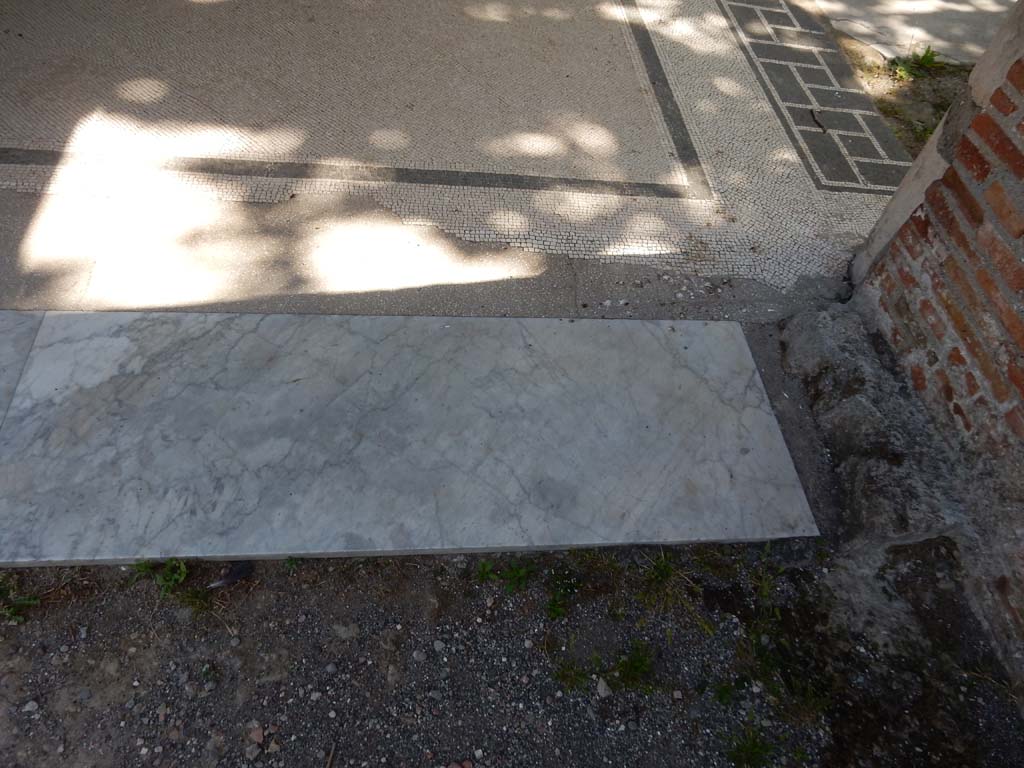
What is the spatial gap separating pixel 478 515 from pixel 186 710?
996 mm

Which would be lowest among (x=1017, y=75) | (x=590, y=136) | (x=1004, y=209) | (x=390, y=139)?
(x=390, y=139)

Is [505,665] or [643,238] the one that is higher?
[643,238]

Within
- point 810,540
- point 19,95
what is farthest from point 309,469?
point 19,95

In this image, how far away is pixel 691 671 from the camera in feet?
6.58

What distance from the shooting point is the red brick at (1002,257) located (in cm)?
202

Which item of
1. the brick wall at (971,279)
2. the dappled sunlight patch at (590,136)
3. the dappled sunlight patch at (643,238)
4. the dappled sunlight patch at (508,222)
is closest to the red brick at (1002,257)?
the brick wall at (971,279)

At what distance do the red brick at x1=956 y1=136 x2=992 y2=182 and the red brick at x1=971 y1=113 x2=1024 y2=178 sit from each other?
0.04m

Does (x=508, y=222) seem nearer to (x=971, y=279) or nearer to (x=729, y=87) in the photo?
(x=971, y=279)

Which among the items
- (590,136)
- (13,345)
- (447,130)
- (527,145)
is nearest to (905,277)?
(590,136)

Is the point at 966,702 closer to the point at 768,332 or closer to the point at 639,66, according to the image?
the point at 768,332

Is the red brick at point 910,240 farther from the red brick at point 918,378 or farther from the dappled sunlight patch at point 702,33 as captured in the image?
the dappled sunlight patch at point 702,33

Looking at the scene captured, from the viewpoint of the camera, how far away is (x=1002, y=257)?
2.07m

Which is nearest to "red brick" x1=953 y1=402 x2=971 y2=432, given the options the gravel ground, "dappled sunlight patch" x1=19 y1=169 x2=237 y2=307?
the gravel ground

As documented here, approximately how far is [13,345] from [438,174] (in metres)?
2.01
